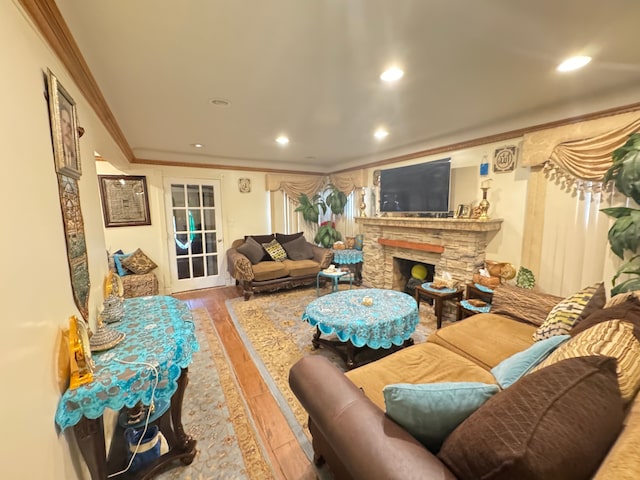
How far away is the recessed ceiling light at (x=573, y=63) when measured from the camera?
1.63 m

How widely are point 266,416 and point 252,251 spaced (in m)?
2.91

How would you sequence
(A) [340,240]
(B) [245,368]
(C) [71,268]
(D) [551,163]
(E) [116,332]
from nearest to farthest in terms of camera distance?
(C) [71,268], (E) [116,332], (B) [245,368], (D) [551,163], (A) [340,240]

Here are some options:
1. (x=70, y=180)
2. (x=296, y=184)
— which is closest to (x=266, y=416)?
(x=70, y=180)

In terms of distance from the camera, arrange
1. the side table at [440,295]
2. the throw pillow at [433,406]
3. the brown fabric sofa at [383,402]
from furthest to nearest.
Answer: the side table at [440,295] < the throw pillow at [433,406] < the brown fabric sofa at [383,402]

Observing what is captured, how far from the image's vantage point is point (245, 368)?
2.35 meters

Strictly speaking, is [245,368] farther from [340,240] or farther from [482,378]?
[340,240]

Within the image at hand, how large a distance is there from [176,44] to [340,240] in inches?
165

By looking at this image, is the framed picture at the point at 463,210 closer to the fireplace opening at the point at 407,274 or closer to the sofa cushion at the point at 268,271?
the fireplace opening at the point at 407,274

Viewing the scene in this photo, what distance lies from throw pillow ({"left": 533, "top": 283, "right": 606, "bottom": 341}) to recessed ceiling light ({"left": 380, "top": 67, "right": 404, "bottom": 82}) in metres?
1.89

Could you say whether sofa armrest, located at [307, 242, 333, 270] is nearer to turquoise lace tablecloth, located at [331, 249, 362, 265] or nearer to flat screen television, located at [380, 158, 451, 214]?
turquoise lace tablecloth, located at [331, 249, 362, 265]

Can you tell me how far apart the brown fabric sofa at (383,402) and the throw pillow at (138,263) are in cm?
367

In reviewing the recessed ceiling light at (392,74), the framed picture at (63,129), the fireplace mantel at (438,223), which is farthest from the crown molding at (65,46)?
the fireplace mantel at (438,223)

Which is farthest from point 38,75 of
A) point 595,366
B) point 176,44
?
point 595,366

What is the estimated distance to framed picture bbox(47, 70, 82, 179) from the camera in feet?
3.75
